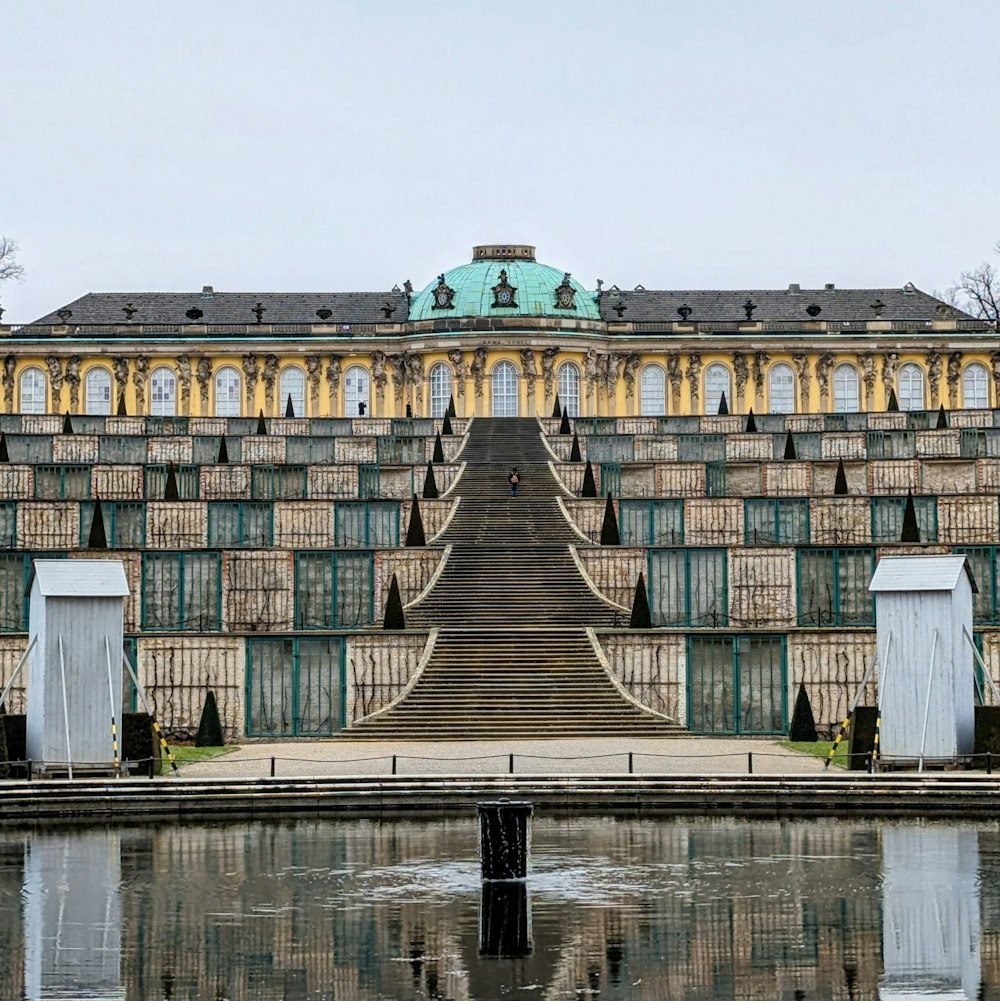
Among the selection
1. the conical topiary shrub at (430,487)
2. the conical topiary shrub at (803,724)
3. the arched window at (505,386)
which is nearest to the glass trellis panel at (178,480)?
the conical topiary shrub at (430,487)

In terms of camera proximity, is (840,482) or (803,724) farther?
(840,482)

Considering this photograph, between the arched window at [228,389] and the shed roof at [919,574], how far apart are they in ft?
211

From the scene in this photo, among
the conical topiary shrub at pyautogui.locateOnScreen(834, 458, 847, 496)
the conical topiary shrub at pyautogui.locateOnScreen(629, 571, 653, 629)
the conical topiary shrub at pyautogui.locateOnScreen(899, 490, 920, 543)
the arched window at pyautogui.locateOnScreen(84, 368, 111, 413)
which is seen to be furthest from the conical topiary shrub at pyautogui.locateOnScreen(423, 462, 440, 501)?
the arched window at pyautogui.locateOnScreen(84, 368, 111, 413)

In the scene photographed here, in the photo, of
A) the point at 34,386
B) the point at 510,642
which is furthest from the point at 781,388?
the point at 510,642

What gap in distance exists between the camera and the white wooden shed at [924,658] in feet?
116

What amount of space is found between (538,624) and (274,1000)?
88.6 feet

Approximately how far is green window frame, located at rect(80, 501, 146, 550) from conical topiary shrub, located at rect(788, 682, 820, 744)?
16959 millimetres

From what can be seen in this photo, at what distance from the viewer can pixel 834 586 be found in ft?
153

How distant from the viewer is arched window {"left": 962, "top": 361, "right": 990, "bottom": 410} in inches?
3851

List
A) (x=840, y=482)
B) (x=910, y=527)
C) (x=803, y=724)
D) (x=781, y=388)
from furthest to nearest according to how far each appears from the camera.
Answer: (x=781, y=388) < (x=840, y=482) < (x=910, y=527) < (x=803, y=724)

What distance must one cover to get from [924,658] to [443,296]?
62236 mm

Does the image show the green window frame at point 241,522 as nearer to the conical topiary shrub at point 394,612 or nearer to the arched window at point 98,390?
the conical topiary shrub at point 394,612

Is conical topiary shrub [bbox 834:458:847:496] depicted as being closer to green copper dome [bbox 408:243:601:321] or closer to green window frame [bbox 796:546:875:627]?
green window frame [bbox 796:546:875:627]

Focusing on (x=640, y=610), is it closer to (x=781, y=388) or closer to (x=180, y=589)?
(x=180, y=589)
